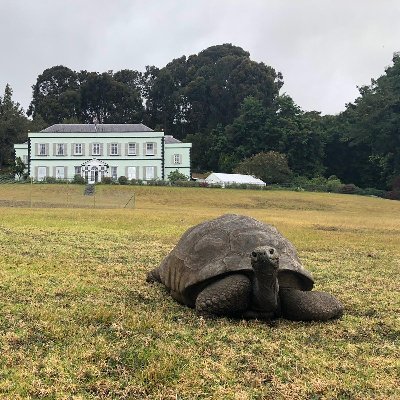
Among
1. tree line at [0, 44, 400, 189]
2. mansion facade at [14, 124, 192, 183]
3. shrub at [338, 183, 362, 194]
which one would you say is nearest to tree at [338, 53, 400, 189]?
tree line at [0, 44, 400, 189]

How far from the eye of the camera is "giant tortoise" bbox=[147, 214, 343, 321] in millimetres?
5070

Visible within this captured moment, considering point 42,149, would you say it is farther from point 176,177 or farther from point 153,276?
point 153,276

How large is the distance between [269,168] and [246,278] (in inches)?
2298

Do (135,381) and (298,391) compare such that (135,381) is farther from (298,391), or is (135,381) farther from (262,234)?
(262,234)

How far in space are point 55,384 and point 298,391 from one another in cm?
171

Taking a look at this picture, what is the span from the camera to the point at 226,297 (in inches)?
204

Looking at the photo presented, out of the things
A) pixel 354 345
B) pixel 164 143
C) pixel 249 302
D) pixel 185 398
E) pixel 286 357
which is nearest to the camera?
pixel 185 398

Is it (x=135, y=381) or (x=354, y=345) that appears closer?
(x=135, y=381)

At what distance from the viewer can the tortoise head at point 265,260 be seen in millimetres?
4758

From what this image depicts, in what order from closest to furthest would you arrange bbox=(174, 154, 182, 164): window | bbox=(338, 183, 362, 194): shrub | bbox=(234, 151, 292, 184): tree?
bbox=(338, 183, 362, 194): shrub
bbox=(234, 151, 292, 184): tree
bbox=(174, 154, 182, 164): window

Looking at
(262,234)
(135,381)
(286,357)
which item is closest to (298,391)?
(286,357)

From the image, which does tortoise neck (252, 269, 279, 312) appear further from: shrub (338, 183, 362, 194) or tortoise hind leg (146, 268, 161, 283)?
shrub (338, 183, 362, 194)

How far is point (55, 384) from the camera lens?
3443 millimetres

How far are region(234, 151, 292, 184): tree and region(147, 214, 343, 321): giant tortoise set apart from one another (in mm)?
57185
